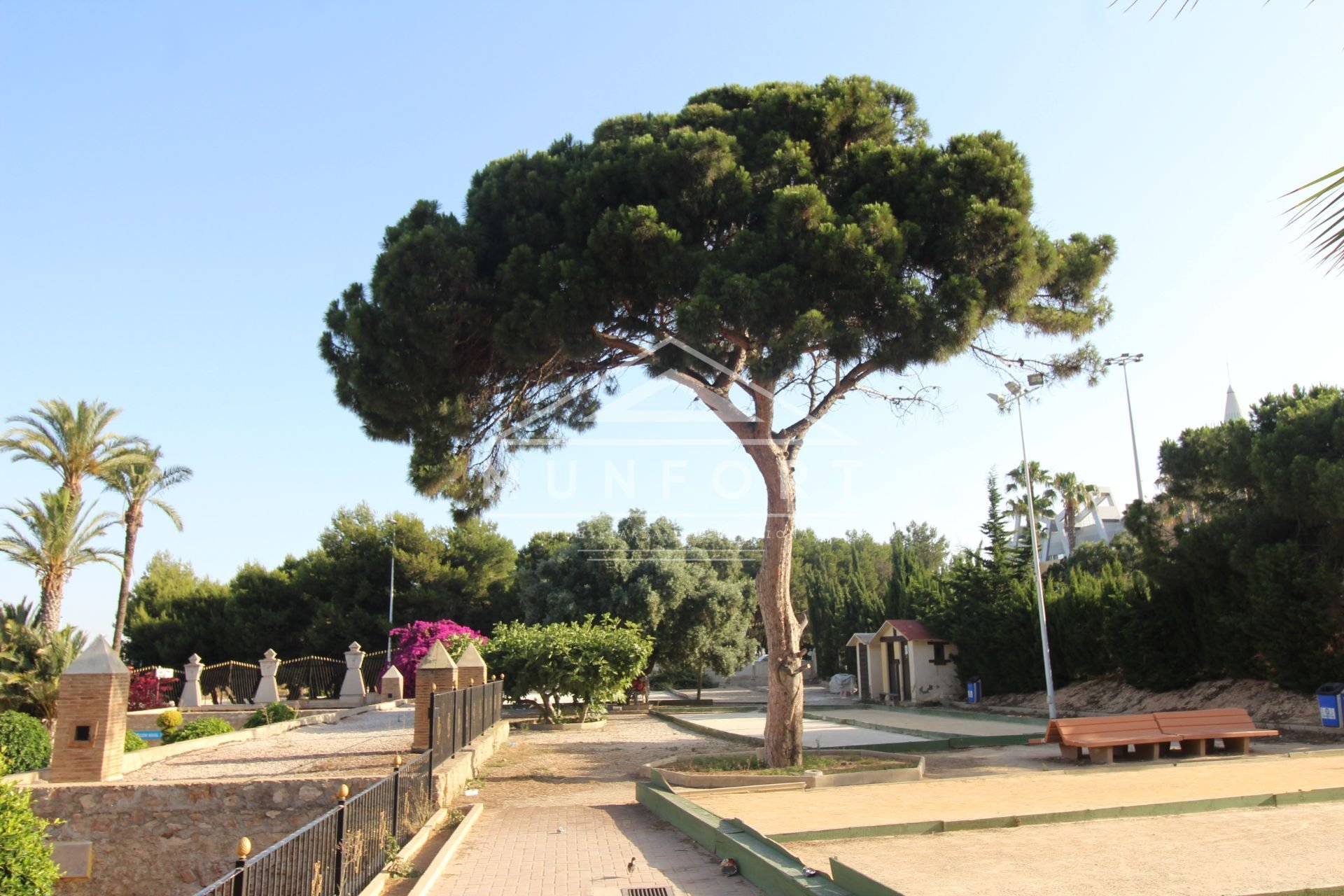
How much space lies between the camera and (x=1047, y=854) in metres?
6.48

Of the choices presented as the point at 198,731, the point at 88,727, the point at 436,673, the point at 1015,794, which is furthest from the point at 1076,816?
the point at 198,731

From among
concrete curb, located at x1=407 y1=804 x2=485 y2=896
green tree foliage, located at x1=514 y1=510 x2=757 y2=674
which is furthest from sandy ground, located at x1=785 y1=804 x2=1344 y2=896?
green tree foliage, located at x1=514 y1=510 x2=757 y2=674

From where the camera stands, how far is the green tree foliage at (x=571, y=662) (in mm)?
20938

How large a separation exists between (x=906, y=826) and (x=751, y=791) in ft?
10.1

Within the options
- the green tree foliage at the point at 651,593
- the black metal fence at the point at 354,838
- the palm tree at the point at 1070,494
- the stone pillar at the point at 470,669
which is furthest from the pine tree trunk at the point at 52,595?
the palm tree at the point at 1070,494

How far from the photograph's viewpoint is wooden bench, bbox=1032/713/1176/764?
12805 mm

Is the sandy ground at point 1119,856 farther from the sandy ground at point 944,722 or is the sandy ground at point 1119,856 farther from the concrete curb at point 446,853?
the sandy ground at point 944,722

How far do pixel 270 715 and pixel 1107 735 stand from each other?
59.7 ft

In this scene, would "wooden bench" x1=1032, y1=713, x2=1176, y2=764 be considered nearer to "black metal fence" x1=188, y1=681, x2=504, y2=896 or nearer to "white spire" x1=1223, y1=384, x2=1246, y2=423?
"black metal fence" x1=188, y1=681, x2=504, y2=896

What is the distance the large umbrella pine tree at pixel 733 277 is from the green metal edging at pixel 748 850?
2884mm

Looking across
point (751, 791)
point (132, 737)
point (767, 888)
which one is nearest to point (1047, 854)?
point (767, 888)

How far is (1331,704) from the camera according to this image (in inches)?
619

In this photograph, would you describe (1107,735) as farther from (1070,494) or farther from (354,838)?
(1070,494)

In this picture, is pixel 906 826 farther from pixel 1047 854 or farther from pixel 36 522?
pixel 36 522
